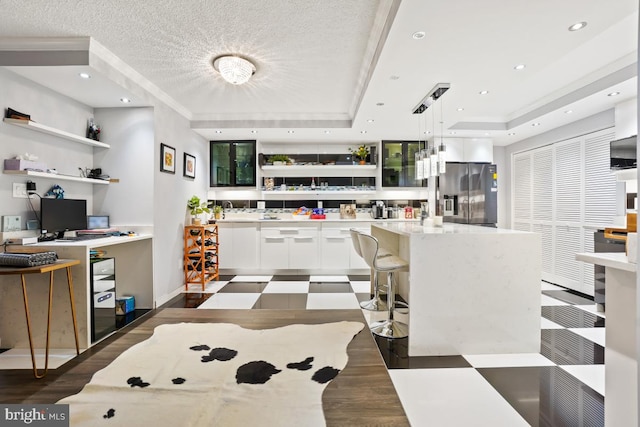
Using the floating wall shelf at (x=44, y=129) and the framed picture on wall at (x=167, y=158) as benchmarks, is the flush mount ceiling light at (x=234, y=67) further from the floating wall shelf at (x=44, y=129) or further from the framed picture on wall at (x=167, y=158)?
the floating wall shelf at (x=44, y=129)

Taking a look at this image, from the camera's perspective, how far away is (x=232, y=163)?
5.59m

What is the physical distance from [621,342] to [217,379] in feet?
6.88

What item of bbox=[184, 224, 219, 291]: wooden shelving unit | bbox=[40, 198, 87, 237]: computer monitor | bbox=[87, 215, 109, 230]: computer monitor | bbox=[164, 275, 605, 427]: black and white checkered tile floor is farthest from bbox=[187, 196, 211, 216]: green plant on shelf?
bbox=[164, 275, 605, 427]: black and white checkered tile floor

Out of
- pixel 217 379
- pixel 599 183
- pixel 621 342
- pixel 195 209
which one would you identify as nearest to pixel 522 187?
pixel 599 183

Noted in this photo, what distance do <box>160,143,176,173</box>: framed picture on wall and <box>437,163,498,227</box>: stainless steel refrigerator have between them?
13.9ft

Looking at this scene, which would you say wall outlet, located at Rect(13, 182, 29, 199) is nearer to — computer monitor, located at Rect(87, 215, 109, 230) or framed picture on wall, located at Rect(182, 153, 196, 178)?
computer monitor, located at Rect(87, 215, 109, 230)

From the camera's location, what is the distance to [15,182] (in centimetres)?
280

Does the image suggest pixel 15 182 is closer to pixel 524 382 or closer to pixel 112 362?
pixel 112 362

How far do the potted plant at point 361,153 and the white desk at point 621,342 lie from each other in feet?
14.8

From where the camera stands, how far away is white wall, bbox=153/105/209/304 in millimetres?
3787

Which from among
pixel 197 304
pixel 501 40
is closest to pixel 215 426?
Answer: pixel 197 304

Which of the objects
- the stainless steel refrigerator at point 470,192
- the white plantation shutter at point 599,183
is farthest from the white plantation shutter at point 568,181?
the stainless steel refrigerator at point 470,192

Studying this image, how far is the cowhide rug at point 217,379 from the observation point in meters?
1.64

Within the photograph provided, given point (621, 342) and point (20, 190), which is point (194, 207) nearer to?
point (20, 190)
